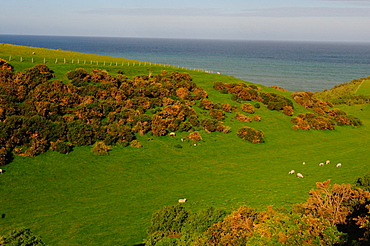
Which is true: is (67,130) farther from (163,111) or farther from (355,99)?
(355,99)

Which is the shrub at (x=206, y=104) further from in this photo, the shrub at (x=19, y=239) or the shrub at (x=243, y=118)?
the shrub at (x=19, y=239)

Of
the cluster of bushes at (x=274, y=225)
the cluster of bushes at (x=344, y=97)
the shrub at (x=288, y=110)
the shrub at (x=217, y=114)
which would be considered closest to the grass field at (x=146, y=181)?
the cluster of bushes at (x=274, y=225)

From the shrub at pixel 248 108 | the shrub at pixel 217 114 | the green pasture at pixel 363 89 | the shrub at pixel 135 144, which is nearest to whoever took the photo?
the shrub at pixel 135 144

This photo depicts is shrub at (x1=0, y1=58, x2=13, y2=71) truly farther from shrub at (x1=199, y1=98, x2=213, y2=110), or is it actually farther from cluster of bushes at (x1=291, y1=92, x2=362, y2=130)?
cluster of bushes at (x1=291, y1=92, x2=362, y2=130)

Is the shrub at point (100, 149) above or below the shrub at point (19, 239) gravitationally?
above

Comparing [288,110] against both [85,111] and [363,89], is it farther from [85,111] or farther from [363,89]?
[363,89]

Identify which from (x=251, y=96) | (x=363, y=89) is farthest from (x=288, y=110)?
(x=363, y=89)
